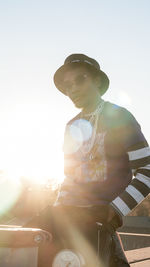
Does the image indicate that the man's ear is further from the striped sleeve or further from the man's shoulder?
the striped sleeve

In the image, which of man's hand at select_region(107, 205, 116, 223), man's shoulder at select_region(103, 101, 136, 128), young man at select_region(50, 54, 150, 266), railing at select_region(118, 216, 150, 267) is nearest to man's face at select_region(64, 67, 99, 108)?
young man at select_region(50, 54, 150, 266)

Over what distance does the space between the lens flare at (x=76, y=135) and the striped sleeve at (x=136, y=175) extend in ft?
1.61

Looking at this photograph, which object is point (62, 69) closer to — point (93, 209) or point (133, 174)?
point (133, 174)

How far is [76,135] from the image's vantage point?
3098mm

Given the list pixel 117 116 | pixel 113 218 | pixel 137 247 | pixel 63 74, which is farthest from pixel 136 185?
pixel 137 247

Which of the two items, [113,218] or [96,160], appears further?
[96,160]

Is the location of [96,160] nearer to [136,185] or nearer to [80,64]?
[136,185]

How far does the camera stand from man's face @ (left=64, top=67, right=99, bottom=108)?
9.82 feet

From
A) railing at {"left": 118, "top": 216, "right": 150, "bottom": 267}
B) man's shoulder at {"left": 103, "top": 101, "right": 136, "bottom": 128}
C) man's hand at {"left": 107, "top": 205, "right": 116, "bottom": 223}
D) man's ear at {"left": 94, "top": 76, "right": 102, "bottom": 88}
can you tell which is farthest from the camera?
railing at {"left": 118, "top": 216, "right": 150, "bottom": 267}

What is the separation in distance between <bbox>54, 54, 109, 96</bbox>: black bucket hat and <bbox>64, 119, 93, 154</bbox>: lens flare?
500 millimetres

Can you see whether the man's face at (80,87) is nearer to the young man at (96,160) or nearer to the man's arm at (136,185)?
the young man at (96,160)

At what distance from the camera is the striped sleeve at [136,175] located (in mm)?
2301

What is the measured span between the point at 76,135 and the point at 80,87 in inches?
19.9

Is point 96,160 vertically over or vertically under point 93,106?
under
